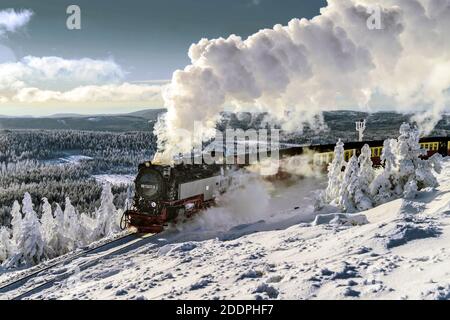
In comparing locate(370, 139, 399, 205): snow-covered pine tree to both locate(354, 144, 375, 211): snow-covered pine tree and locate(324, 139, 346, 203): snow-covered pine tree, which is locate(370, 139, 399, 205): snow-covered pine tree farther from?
locate(324, 139, 346, 203): snow-covered pine tree

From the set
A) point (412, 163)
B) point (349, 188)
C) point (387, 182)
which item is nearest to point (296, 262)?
point (349, 188)

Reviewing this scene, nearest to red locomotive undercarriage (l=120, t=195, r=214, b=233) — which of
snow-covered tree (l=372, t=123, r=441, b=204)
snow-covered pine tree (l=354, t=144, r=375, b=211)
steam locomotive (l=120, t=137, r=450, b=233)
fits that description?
steam locomotive (l=120, t=137, r=450, b=233)

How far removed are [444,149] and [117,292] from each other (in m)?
45.8

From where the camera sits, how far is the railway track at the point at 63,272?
17.3 meters

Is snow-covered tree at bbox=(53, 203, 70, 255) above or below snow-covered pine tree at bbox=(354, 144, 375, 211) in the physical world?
below

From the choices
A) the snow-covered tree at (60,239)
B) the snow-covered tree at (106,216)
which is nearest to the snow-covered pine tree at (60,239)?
the snow-covered tree at (60,239)

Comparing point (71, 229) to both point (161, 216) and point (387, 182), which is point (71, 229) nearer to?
point (161, 216)

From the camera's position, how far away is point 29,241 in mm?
34250

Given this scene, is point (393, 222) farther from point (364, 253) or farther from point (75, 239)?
point (75, 239)

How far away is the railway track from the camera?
17266 mm

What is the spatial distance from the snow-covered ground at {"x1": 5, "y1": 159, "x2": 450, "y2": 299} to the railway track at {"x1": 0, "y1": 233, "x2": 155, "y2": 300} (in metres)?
0.53

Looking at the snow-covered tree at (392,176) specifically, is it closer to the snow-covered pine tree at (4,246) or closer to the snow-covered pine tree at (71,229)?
the snow-covered pine tree at (71,229)

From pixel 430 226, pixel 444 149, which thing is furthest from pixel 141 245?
pixel 444 149
